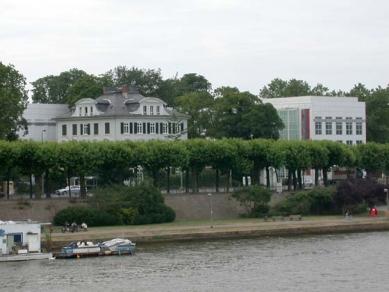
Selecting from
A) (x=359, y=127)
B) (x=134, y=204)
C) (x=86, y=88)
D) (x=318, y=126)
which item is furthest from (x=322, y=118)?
(x=134, y=204)

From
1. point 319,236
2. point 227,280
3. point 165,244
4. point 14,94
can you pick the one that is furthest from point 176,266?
point 14,94

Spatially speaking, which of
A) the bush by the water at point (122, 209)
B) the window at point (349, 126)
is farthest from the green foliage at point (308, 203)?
the window at point (349, 126)

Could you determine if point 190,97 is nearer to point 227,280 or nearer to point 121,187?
point 121,187

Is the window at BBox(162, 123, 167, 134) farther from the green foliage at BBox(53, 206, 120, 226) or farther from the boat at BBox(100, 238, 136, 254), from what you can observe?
the boat at BBox(100, 238, 136, 254)

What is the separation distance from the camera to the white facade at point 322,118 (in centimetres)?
15375

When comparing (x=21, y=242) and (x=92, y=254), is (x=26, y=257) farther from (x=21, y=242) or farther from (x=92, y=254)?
(x=92, y=254)

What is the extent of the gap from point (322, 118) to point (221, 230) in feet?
216

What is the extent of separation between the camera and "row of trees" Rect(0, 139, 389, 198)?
101 metres

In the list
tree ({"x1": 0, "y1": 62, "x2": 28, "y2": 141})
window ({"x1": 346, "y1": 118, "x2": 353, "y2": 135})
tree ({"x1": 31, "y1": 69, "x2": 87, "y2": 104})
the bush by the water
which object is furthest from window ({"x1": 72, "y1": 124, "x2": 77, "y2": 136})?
window ({"x1": 346, "y1": 118, "x2": 353, "y2": 135})

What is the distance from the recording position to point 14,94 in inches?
4599

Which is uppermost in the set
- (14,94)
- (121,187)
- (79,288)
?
(14,94)

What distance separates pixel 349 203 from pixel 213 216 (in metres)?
14.7

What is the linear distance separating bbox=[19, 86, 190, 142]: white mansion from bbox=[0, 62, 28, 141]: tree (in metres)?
17.1

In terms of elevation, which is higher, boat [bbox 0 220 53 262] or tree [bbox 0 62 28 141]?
tree [bbox 0 62 28 141]
